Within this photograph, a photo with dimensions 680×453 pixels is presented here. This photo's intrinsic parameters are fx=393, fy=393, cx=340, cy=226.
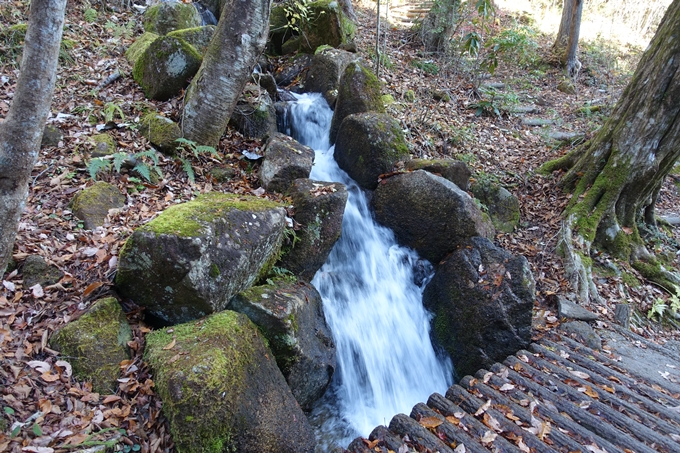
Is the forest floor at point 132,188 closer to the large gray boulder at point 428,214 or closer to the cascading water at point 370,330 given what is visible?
the large gray boulder at point 428,214

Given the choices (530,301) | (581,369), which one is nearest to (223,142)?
(530,301)

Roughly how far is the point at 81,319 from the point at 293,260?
2.64 m

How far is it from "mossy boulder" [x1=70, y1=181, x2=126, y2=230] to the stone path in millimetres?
3794

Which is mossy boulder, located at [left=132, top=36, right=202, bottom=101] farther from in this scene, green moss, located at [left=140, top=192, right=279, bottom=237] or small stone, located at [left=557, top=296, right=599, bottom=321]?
small stone, located at [left=557, top=296, right=599, bottom=321]

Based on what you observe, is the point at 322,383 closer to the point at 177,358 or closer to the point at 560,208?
the point at 177,358

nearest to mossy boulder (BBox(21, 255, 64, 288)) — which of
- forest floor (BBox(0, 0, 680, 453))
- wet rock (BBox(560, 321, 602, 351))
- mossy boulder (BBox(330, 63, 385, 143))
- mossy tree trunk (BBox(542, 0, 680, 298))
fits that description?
forest floor (BBox(0, 0, 680, 453))

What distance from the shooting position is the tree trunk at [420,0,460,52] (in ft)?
43.6

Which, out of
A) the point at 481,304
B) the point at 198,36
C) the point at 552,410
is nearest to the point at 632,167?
the point at 481,304

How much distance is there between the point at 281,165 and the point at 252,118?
1.54 meters

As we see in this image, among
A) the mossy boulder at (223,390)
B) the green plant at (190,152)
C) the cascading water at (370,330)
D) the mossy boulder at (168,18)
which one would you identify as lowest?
the cascading water at (370,330)

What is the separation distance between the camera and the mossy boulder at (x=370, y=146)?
24.2 ft

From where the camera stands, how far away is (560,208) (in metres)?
8.10

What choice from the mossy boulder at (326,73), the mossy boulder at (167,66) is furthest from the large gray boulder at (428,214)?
the mossy boulder at (167,66)

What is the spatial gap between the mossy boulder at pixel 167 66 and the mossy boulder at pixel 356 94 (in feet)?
9.28
